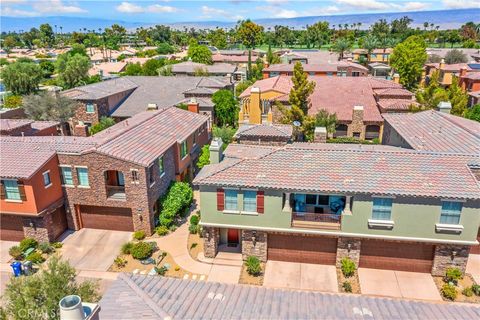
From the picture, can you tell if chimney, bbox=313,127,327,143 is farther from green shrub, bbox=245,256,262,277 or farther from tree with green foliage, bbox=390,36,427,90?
tree with green foliage, bbox=390,36,427,90

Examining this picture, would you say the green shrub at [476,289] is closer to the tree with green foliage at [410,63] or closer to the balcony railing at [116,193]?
the balcony railing at [116,193]

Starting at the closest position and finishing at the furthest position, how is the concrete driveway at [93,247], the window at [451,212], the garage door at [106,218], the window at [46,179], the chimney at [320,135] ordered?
the window at [451,212]
the concrete driveway at [93,247]
the window at [46,179]
the garage door at [106,218]
the chimney at [320,135]

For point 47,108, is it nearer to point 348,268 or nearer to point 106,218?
point 106,218

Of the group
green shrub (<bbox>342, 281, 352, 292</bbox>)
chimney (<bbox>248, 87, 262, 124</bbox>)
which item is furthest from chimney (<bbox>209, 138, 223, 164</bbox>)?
chimney (<bbox>248, 87, 262, 124</bbox>)

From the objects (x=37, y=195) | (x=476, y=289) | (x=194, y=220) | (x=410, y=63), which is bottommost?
(x=476, y=289)

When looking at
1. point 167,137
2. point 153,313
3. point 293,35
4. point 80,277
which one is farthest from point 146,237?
point 293,35

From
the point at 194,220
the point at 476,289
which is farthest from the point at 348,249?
the point at 194,220

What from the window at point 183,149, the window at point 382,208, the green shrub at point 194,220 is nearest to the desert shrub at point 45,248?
the green shrub at point 194,220
